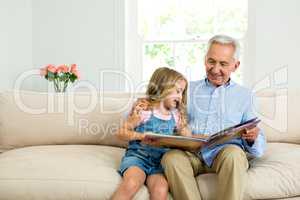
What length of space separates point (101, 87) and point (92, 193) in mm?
2380

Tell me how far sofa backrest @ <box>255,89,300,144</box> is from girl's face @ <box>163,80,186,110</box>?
2.09 ft

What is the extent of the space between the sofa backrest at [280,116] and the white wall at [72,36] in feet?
5.91

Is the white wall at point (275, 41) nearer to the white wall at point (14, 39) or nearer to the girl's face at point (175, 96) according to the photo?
the girl's face at point (175, 96)

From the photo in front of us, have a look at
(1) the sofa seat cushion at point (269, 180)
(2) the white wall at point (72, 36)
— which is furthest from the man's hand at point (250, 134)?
(2) the white wall at point (72, 36)

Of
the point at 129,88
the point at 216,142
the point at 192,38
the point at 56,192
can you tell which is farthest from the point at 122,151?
the point at 192,38

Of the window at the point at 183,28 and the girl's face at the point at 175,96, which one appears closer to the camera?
the girl's face at the point at 175,96

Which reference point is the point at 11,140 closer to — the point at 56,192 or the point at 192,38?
the point at 56,192

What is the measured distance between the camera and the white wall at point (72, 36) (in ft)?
13.7

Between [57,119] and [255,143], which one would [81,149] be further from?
[255,143]

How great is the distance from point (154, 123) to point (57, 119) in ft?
2.28

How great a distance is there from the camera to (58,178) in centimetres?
197

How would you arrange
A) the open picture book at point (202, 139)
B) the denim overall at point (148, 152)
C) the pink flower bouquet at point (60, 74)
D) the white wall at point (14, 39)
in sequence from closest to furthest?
1. the open picture book at point (202, 139)
2. the denim overall at point (148, 152)
3. the pink flower bouquet at point (60, 74)
4. the white wall at point (14, 39)

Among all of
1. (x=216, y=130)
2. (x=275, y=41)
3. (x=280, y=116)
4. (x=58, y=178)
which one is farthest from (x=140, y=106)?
(x=275, y=41)

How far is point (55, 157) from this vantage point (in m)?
2.15
